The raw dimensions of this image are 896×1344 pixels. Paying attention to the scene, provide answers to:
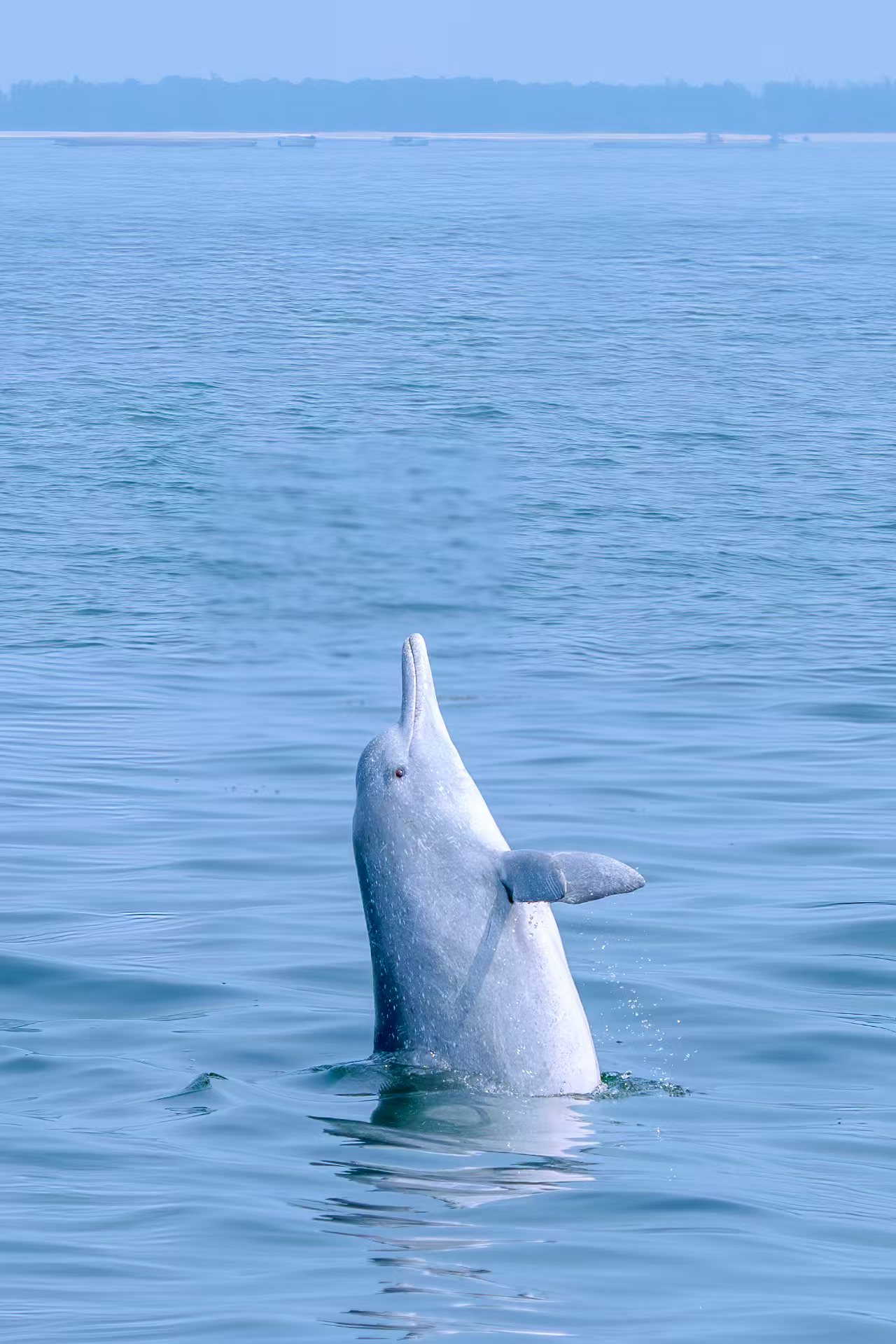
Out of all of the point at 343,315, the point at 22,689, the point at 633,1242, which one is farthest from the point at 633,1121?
the point at 343,315

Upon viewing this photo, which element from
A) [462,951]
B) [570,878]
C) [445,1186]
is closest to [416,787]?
[462,951]

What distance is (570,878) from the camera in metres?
8.85

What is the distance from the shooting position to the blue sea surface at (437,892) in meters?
7.13

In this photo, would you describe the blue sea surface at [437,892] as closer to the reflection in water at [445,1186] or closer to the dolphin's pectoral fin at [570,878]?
the reflection in water at [445,1186]

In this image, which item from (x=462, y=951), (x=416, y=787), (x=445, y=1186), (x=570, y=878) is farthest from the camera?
(x=416, y=787)

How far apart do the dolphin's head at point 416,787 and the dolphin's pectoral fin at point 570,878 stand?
0.59 meters

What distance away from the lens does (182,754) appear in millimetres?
18094

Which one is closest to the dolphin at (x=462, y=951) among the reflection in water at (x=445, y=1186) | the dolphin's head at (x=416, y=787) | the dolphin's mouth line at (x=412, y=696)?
the dolphin's head at (x=416, y=787)

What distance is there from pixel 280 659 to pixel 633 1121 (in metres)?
17.8

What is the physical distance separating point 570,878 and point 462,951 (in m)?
0.82

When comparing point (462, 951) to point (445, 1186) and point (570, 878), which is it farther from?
point (445, 1186)

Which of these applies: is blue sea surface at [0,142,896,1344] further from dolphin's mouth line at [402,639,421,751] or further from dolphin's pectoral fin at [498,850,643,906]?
dolphin's mouth line at [402,639,421,751]

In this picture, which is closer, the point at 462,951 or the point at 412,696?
the point at 462,951

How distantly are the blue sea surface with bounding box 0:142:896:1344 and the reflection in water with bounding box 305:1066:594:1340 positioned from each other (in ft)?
0.08
